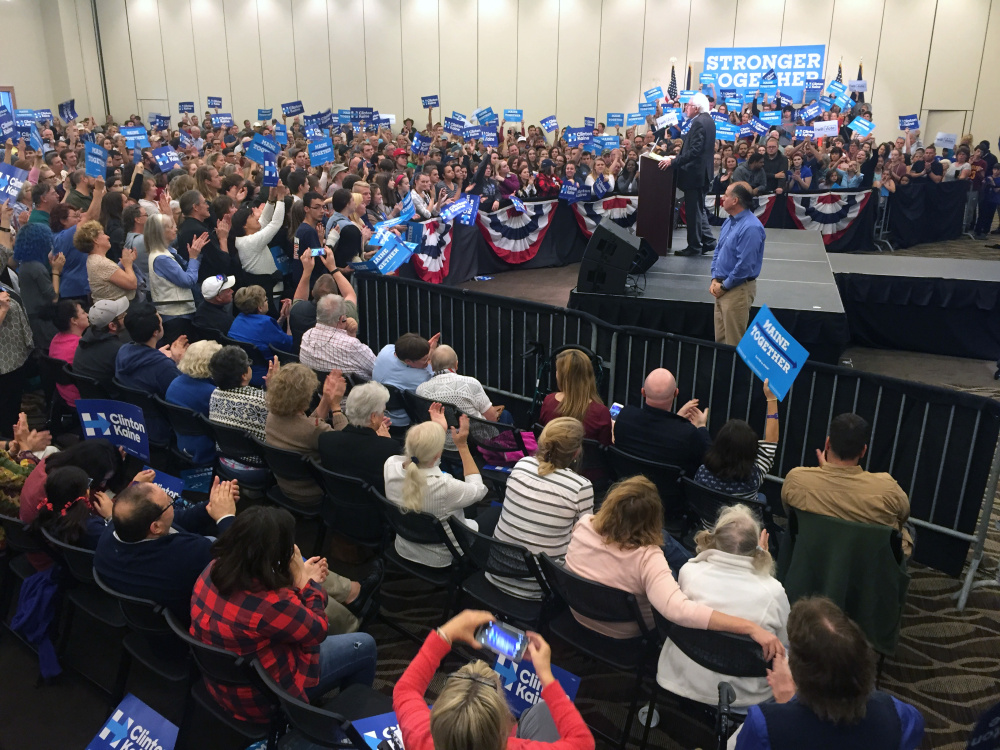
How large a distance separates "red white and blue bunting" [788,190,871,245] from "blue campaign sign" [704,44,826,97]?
33.9ft

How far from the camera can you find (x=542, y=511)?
340 cm

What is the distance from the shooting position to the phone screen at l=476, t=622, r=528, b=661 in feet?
6.14

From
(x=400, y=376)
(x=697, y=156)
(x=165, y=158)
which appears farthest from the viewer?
(x=165, y=158)

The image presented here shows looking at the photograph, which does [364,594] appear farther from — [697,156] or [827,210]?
[827,210]

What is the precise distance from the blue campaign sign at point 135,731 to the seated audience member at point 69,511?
0.81 metres

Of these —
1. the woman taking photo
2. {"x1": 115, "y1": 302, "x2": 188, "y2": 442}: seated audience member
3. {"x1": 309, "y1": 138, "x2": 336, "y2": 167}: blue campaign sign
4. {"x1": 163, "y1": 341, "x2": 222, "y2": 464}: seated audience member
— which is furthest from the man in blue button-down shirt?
{"x1": 309, "y1": 138, "x2": 336, "y2": 167}: blue campaign sign

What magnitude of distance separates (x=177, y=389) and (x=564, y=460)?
8.79 feet

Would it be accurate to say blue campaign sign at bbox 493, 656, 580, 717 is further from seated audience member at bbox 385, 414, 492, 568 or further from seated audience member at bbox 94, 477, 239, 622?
seated audience member at bbox 94, 477, 239, 622

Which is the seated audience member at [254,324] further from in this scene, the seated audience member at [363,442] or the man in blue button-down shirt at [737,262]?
the man in blue button-down shirt at [737,262]

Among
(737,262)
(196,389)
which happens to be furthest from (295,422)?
(737,262)

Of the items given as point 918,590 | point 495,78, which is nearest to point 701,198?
point 918,590

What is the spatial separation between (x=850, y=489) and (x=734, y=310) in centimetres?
373

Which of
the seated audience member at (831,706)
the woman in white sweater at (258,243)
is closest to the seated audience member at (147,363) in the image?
the woman in white sweater at (258,243)

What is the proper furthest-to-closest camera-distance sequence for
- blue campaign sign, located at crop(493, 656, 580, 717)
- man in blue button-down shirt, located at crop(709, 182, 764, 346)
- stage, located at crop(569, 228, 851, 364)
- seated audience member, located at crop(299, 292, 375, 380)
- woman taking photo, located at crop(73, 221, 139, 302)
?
1. stage, located at crop(569, 228, 851, 364)
2. man in blue button-down shirt, located at crop(709, 182, 764, 346)
3. woman taking photo, located at crop(73, 221, 139, 302)
4. seated audience member, located at crop(299, 292, 375, 380)
5. blue campaign sign, located at crop(493, 656, 580, 717)
